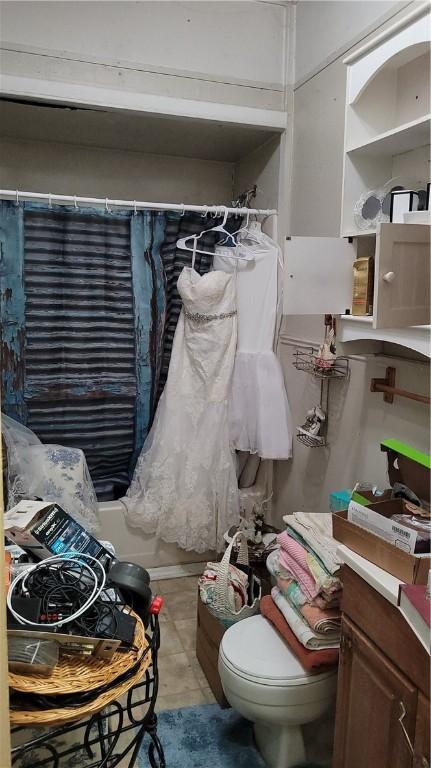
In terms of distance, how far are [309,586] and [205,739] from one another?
685mm

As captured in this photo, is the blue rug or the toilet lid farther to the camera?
the blue rug

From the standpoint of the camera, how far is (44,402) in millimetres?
2688

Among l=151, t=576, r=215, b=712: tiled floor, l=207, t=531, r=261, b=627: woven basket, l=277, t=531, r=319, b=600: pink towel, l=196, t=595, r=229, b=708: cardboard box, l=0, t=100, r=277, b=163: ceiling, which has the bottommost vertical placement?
l=151, t=576, r=215, b=712: tiled floor

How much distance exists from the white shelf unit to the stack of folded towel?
3.00 ft

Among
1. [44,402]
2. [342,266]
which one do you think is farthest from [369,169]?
[44,402]

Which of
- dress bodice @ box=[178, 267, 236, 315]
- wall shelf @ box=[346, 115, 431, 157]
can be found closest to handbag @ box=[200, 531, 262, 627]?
dress bodice @ box=[178, 267, 236, 315]

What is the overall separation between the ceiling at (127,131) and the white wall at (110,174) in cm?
5

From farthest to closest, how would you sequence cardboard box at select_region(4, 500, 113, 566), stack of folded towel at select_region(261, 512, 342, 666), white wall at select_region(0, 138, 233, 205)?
1. white wall at select_region(0, 138, 233, 205)
2. stack of folded towel at select_region(261, 512, 342, 666)
3. cardboard box at select_region(4, 500, 113, 566)

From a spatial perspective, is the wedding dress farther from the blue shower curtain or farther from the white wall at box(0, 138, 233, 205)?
the white wall at box(0, 138, 233, 205)

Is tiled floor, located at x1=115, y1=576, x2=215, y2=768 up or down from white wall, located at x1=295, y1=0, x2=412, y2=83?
down

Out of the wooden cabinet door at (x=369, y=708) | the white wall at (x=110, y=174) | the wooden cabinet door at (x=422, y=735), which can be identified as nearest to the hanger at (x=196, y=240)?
the white wall at (x=110, y=174)

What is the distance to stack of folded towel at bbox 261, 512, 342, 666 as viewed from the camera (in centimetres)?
152

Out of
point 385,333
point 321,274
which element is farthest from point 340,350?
point 385,333

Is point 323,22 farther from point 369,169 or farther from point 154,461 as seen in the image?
point 154,461
